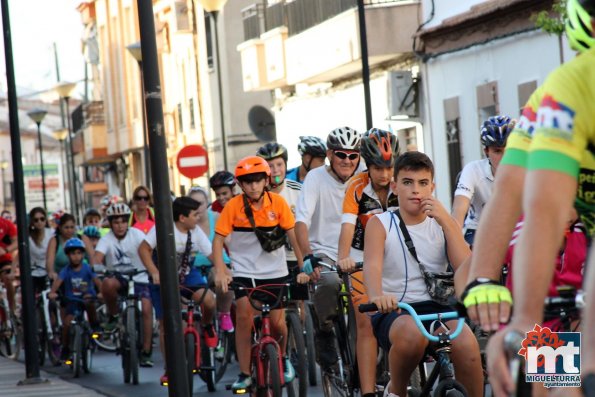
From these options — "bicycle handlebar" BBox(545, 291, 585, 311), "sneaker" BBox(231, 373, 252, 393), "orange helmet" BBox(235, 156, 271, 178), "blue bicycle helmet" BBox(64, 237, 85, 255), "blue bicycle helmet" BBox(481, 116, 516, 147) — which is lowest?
"sneaker" BBox(231, 373, 252, 393)

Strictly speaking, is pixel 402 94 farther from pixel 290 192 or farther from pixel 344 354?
pixel 344 354

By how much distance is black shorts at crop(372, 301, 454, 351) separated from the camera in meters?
7.64

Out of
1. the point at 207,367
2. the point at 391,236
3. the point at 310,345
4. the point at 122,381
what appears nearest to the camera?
the point at 391,236

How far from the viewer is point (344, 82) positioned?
33.0 meters

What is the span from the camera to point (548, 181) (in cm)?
344

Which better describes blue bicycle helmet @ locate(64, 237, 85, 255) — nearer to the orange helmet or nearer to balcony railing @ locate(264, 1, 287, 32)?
the orange helmet

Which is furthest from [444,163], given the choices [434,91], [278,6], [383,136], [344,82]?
[383,136]

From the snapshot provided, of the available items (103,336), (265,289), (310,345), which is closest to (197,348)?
(310,345)

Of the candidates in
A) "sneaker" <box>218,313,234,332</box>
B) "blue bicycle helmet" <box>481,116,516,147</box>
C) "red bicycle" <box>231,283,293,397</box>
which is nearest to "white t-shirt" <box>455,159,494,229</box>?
"blue bicycle helmet" <box>481,116,516,147</box>

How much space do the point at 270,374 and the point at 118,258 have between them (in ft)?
21.7

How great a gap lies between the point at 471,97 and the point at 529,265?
23.2 metres

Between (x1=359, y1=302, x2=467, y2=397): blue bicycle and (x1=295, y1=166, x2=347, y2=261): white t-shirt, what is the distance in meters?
4.09

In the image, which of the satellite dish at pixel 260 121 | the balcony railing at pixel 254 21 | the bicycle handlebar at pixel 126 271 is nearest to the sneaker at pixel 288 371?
the bicycle handlebar at pixel 126 271

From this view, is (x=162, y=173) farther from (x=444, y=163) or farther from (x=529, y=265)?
(x=444, y=163)
